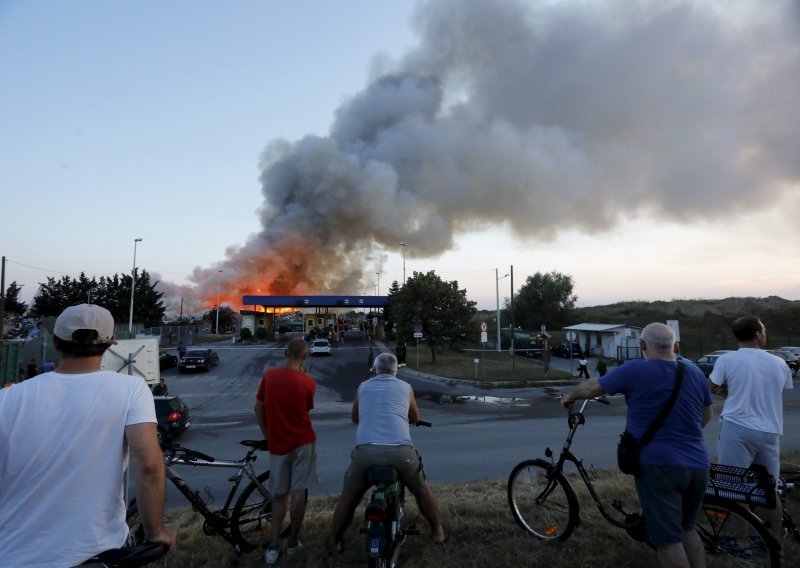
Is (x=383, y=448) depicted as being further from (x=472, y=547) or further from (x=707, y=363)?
(x=707, y=363)

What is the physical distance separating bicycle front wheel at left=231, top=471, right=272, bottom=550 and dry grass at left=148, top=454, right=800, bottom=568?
0.50 ft

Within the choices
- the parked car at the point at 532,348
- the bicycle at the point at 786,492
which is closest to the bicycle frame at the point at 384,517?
the bicycle at the point at 786,492

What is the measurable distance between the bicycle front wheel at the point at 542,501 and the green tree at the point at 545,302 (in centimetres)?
5706

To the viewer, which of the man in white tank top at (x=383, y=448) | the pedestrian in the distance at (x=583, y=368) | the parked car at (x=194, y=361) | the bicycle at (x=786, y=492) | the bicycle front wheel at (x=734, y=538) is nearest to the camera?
the bicycle front wheel at (x=734, y=538)

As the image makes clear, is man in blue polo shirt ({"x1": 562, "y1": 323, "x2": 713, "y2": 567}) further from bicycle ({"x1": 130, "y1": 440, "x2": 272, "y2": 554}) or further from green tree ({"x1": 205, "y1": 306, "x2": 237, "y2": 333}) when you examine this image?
green tree ({"x1": 205, "y1": 306, "x2": 237, "y2": 333})

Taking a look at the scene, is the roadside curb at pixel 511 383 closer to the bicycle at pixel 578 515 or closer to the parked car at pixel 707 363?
the parked car at pixel 707 363

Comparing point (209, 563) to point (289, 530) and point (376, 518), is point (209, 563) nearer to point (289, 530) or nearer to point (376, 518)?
point (289, 530)

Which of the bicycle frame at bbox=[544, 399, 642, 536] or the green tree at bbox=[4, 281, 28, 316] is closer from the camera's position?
the bicycle frame at bbox=[544, 399, 642, 536]

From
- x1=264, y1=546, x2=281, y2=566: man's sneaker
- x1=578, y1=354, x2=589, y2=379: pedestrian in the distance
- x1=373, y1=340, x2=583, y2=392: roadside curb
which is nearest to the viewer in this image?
x1=264, y1=546, x2=281, y2=566: man's sneaker

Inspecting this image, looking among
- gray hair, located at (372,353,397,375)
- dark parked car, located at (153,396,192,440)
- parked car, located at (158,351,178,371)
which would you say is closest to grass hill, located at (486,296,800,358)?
parked car, located at (158,351,178,371)

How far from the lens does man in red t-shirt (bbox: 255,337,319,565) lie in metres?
3.45

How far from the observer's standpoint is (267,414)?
3.52 m

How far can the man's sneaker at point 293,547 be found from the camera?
11.1 feet

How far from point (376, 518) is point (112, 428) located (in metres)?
1.68
